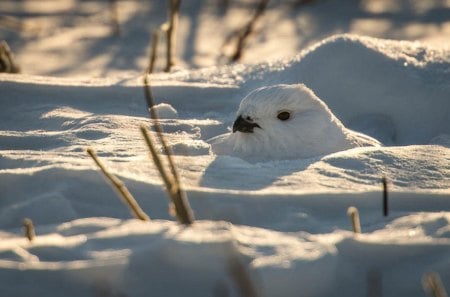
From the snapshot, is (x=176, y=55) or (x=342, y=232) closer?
(x=342, y=232)

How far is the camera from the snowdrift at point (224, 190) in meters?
2.85

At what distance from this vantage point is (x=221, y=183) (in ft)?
12.8

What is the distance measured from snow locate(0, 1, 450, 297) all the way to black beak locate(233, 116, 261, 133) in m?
0.21

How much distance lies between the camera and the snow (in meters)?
2.85

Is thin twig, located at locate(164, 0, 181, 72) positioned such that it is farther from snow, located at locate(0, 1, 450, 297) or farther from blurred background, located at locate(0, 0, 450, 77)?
blurred background, located at locate(0, 0, 450, 77)

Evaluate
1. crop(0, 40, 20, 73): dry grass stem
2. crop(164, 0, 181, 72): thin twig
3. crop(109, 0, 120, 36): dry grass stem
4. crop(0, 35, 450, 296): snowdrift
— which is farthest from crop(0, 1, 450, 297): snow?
crop(0, 40, 20, 73): dry grass stem

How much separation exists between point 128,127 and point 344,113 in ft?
4.96

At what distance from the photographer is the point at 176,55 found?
7312mm

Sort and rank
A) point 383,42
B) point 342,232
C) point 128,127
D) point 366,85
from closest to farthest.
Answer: point 342,232 < point 128,127 < point 366,85 < point 383,42

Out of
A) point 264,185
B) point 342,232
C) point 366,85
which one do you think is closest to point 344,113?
point 366,85

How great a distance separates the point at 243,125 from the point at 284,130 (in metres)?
0.26

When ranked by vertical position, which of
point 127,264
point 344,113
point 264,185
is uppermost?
point 127,264

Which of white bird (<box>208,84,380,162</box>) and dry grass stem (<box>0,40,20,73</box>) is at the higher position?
dry grass stem (<box>0,40,20,73</box>)

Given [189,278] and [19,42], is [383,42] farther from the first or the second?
[189,278]
